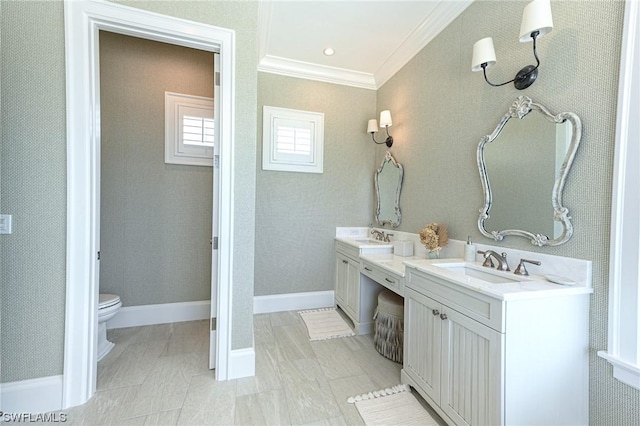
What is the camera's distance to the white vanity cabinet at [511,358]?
1.15 metres

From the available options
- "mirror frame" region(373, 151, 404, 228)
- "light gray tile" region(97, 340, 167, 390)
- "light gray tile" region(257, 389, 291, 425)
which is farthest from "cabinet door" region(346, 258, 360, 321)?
"light gray tile" region(97, 340, 167, 390)

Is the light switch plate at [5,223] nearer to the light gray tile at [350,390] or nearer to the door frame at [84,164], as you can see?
the door frame at [84,164]

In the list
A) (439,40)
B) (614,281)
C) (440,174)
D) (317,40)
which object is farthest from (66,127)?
(614,281)

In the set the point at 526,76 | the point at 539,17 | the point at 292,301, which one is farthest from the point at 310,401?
the point at 539,17

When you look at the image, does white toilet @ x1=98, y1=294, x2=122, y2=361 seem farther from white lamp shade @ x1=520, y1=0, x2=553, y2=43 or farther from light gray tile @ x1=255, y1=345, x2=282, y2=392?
white lamp shade @ x1=520, y1=0, x2=553, y2=43

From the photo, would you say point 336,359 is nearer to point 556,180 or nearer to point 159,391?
point 159,391

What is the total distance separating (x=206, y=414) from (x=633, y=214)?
239cm

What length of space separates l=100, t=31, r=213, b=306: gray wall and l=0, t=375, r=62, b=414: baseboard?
1124mm

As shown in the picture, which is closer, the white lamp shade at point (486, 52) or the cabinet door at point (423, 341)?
the cabinet door at point (423, 341)

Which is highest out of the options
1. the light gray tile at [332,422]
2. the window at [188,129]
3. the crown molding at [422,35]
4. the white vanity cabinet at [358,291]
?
the crown molding at [422,35]

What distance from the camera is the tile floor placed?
1541mm

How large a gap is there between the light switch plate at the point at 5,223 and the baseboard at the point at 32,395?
891 millimetres

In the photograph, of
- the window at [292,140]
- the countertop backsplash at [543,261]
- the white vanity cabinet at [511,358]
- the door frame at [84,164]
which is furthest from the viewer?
the window at [292,140]

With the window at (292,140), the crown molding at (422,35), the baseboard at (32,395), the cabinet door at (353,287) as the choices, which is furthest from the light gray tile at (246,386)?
the crown molding at (422,35)
